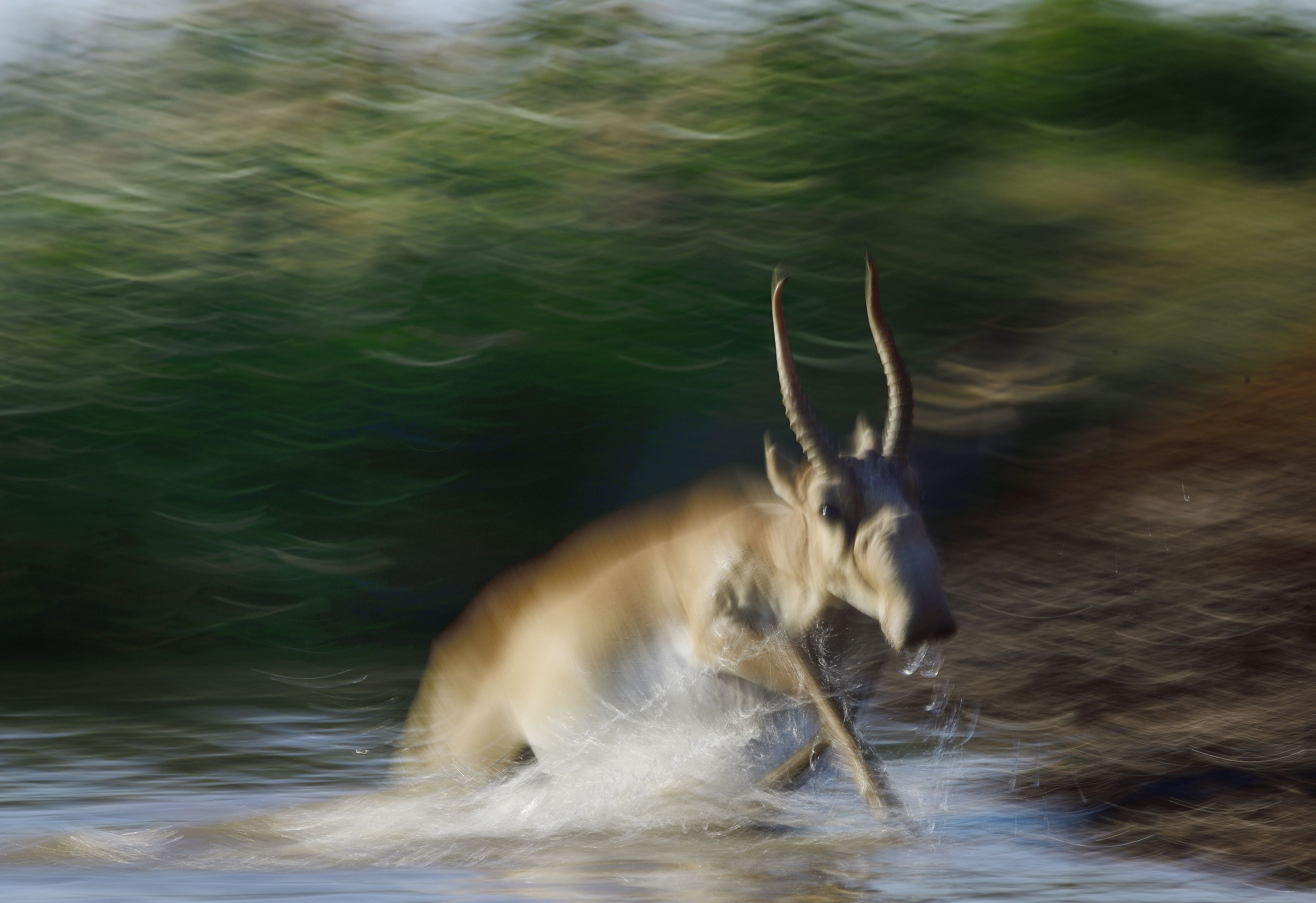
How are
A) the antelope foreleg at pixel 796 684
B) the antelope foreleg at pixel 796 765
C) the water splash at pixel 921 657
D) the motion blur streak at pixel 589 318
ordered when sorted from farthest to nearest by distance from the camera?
the motion blur streak at pixel 589 318 → the antelope foreleg at pixel 796 765 → the antelope foreleg at pixel 796 684 → the water splash at pixel 921 657

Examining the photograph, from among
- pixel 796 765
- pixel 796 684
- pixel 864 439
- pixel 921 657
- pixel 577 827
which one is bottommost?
pixel 577 827

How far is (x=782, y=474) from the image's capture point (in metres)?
4.82

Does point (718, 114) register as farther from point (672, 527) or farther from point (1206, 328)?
point (672, 527)

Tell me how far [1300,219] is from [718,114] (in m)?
3.42

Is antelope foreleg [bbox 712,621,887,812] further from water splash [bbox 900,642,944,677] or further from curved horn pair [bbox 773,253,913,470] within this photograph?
curved horn pair [bbox 773,253,913,470]

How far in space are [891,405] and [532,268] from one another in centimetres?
609

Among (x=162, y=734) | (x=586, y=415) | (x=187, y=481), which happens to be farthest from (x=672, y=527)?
(x=187, y=481)

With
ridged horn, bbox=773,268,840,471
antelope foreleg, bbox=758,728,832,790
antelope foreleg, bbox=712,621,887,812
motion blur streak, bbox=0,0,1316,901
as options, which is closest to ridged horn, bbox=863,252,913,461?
ridged horn, bbox=773,268,840,471

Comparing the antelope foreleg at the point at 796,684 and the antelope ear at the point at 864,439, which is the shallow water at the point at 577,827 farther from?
the antelope ear at the point at 864,439

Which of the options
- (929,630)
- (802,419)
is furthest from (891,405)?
(929,630)

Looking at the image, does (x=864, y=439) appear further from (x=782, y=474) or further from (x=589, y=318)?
(x=589, y=318)

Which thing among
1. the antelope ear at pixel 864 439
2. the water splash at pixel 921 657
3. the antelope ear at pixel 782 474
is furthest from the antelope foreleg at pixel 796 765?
the antelope ear at pixel 864 439

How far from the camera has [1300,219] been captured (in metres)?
9.99

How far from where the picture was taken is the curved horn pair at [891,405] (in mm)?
4625
